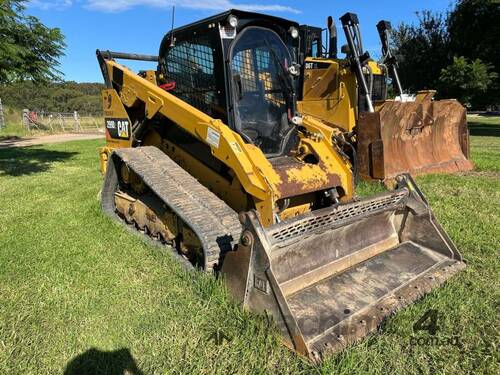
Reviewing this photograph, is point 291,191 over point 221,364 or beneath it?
over

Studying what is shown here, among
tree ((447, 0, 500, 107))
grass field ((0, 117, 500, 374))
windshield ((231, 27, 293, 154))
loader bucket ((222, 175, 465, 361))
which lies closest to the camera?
grass field ((0, 117, 500, 374))

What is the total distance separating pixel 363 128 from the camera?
23.3 ft

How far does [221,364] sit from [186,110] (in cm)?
243

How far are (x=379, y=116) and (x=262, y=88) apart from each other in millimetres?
3163

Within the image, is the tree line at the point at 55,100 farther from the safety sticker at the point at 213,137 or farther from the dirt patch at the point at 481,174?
the safety sticker at the point at 213,137

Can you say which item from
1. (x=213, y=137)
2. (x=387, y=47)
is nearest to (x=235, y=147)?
(x=213, y=137)

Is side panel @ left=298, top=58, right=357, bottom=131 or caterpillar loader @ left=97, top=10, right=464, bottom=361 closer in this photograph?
caterpillar loader @ left=97, top=10, right=464, bottom=361

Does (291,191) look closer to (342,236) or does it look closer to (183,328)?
(342,236)

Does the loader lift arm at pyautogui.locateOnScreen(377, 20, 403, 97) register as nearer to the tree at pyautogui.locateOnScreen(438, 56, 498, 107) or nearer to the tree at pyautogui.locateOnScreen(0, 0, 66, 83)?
the tree at pyautogui.locateOnScreen(0, 0, 66, 83)

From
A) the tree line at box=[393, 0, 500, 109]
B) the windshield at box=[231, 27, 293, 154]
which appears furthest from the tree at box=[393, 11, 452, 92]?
the windshield at box=[231, 27, 293, 154]

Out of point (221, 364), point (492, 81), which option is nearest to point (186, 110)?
point (221, 364)

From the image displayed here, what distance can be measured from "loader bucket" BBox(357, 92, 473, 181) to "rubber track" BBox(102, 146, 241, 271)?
12.2 feet

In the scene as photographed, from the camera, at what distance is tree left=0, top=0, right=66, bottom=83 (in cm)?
816

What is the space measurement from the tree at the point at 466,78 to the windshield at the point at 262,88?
61.5ft
